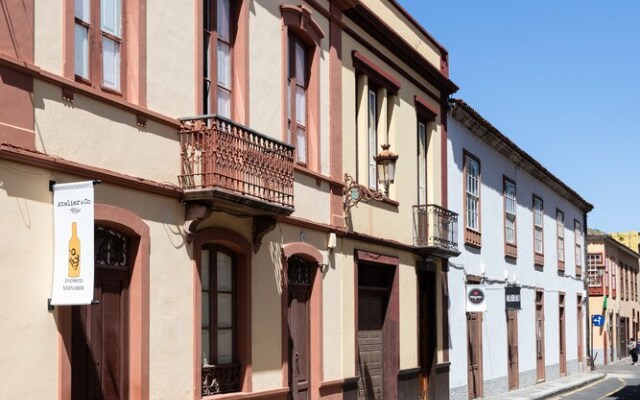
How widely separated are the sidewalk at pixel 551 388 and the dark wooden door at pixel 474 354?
650 mm

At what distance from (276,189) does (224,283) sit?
136 centimetres

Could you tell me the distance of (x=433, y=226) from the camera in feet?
65.4

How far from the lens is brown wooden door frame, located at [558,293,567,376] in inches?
1359

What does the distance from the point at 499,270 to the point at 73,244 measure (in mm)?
18844

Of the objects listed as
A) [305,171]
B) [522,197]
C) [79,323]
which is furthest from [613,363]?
[79,323]

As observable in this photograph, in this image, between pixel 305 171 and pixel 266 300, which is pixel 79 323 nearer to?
pixel 266 300

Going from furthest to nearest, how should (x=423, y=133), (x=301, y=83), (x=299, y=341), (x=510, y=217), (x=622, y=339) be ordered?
(x=622, y=339) → (x=510, y=217) → (x=423, y=133) → (x=301, y=83) → (x=299, y=341)

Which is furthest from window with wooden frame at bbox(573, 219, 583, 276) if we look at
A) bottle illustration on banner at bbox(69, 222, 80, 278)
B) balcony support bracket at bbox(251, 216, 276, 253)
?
bottle illustration on banner at bbox(69, 222, 80, 278)

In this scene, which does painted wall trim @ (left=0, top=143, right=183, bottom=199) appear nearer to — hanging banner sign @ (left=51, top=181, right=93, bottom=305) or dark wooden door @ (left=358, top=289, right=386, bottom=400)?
hanging banner sign @ (left=51, top=181, right=93, bottom=305)

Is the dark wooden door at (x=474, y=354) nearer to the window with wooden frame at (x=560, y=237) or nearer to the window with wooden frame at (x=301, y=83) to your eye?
the window with wooden frame at (x=301, y=83)

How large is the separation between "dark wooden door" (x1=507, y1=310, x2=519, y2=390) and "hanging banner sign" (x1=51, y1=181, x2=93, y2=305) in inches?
778

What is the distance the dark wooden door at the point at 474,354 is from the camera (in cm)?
2338

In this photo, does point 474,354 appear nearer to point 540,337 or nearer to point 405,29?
point 540,337

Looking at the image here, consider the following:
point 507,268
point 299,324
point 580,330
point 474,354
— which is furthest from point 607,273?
point 299,324
